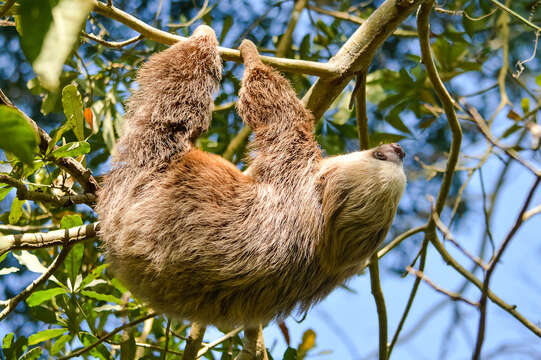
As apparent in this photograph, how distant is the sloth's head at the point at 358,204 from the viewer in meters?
3.45

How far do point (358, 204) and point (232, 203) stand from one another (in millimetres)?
845

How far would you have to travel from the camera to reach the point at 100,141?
4469mm

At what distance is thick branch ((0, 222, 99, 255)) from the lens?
2.90m

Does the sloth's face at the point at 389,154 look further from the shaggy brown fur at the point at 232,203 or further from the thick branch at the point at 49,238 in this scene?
the thick branch at the point at 49,238

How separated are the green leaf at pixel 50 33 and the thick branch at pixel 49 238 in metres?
1.98

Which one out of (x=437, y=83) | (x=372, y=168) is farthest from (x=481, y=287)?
(x=437, y=83)

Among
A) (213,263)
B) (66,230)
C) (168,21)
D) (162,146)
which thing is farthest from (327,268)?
(168,21)

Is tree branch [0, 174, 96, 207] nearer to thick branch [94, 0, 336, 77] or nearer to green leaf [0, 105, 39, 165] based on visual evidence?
thick branch [94, 0, 336, 77]

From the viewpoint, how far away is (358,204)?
11.4ft

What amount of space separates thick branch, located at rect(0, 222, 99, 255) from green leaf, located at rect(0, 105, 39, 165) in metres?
1.67

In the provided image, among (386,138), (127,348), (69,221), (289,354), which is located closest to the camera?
(69,221)

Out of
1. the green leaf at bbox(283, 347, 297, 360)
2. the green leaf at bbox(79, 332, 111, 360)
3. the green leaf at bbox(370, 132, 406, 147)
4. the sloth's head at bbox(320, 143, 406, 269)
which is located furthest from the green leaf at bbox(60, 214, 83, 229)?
the green leaf at bbox(370, 132, 406, 147)

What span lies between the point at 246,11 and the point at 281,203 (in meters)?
3.37

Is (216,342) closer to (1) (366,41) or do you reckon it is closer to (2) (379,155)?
(2) (379,155)
